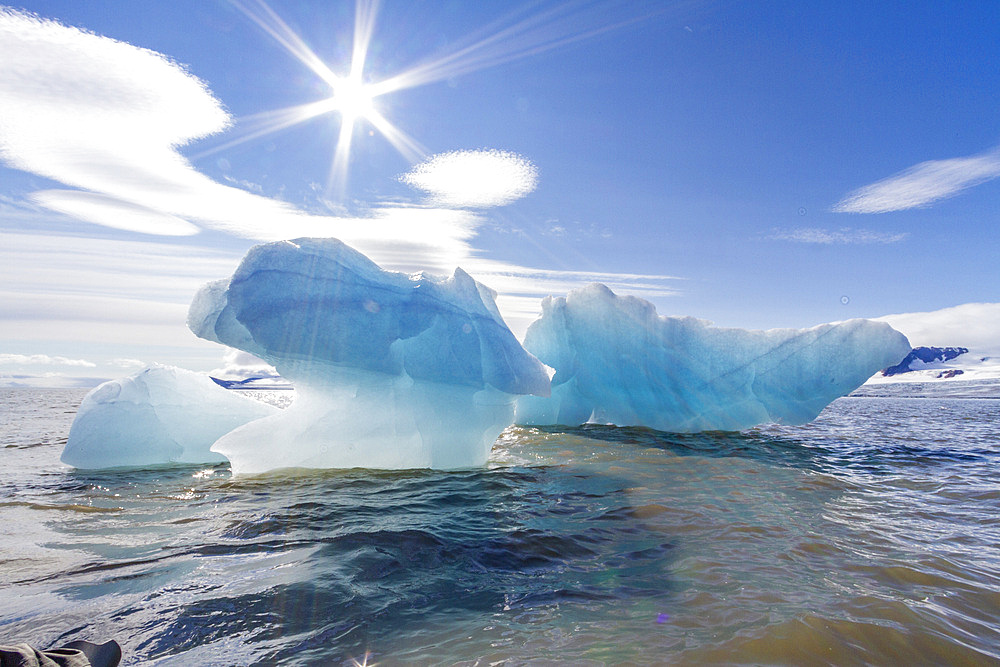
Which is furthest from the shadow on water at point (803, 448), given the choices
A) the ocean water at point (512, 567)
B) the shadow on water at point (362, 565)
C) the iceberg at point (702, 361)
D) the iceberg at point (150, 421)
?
the iceberg at point (150, 421)

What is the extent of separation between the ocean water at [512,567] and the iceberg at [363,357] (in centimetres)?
70

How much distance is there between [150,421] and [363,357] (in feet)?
14.7

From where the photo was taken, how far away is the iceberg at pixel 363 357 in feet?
24.5

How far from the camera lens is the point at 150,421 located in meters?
9.00

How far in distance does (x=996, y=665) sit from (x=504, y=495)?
446cm

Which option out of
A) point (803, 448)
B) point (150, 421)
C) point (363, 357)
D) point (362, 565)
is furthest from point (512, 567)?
point (803, 448)

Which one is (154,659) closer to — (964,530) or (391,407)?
(391,407)

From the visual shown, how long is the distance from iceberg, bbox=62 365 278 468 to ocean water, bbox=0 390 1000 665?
3.37 feet

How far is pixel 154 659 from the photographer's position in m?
2.65

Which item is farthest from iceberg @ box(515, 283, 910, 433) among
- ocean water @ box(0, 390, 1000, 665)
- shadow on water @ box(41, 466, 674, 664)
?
shadow on water @ box(41, 466, 674, 664)

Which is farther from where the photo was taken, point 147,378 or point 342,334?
point 147,378

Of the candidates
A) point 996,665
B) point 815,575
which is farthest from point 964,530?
point 996,665

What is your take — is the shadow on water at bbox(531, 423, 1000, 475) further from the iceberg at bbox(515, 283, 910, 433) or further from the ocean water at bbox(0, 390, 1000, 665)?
the ocean water at bbox(0, 390, 1000, 665)

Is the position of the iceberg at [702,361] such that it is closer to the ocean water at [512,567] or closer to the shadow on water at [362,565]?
the ocean water at [512,567]
